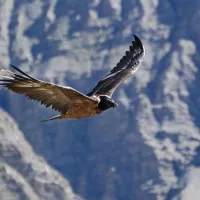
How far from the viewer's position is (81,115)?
65.0ft

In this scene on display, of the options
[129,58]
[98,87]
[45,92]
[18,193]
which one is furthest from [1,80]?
[18,193]

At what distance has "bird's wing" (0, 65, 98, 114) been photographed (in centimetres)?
1855

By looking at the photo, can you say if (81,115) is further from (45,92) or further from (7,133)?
(7,133)

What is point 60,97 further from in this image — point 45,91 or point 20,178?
point 20,178

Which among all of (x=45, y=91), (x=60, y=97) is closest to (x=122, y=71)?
(x=60, y=97)

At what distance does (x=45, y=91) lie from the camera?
1922 centimetres

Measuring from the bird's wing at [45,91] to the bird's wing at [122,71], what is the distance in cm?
239

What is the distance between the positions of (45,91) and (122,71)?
225 inches

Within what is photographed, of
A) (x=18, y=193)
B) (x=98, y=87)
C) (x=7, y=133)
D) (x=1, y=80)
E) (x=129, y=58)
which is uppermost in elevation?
(x=7, y=133)

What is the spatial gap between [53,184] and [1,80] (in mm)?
175497

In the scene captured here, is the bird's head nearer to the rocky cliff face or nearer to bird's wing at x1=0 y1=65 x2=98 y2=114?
bird's wing at x1=0 y1=65 x2=98 y2=114

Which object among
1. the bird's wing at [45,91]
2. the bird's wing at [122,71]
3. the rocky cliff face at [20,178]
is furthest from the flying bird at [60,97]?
the rocky cliff face at [20,178]

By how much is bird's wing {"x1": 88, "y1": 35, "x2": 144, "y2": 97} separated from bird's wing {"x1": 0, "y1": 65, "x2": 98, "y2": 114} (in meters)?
2.39

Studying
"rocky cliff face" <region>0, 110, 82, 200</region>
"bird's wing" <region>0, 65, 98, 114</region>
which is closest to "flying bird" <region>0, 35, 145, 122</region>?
"bird's wing" <region>0, 65, 98, 114</region>
